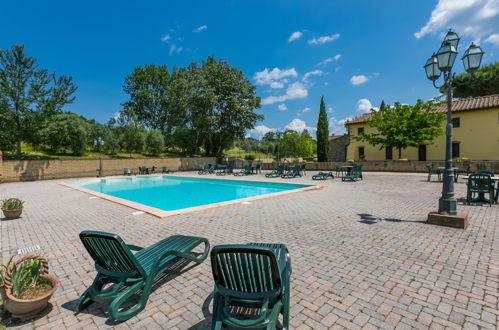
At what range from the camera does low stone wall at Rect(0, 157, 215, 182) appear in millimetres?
18000

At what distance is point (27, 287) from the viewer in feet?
8.09

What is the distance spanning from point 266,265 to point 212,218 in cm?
453

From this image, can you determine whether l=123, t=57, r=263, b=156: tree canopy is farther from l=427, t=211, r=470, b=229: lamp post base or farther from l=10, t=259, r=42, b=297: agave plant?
l=10, t=259, r=42, b=297: agave plant

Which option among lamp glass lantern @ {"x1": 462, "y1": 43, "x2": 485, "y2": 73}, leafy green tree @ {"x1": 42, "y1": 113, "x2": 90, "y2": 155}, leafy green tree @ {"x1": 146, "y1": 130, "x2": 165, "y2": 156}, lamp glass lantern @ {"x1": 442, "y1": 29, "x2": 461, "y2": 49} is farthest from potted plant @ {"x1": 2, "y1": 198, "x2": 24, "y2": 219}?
leafy green tree @ {"x1": 146, "y1": 130, "x2": 165, "y2": 156}

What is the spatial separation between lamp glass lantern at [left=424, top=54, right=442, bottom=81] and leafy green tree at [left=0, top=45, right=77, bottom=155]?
85.6 ft

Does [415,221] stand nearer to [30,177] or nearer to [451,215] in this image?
[451,215]

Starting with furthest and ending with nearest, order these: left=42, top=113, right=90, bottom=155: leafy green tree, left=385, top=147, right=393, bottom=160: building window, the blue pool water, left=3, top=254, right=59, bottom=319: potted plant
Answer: left=385, top=147, right=393, bottom=160: building window
left=42, top=113, right=90, bottom=155: leafy green tree
the blue pool water
left=3, top=254, right=59, bottom=319: potted plant

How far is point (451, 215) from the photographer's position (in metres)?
5.17

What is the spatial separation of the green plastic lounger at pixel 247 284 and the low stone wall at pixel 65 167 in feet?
76.8

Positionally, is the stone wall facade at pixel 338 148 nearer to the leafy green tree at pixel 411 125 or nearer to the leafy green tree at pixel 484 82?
the leafy green tree at pixel 411 125

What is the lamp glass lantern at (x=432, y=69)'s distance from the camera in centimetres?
556

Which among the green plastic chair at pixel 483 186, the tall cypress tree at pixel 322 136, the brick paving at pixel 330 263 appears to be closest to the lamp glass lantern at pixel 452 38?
the green plastic chair at pixel 483 186

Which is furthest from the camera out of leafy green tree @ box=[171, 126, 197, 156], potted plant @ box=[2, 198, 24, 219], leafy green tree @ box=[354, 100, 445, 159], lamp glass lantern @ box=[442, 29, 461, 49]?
leafy green tree @ box=[171, 126, 197, 156]

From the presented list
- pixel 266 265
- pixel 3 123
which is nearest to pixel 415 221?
pixel 266 265
